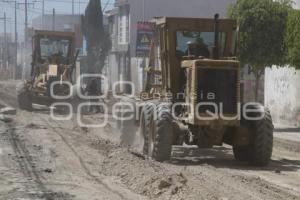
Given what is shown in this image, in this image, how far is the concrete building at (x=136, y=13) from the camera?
51.3 m

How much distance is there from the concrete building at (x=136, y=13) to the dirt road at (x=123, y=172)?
1248 inches

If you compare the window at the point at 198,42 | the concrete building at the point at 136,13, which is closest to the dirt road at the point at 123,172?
the window at the point at 198,42

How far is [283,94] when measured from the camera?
89.5 feet

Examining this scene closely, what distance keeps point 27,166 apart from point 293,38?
11.9 m

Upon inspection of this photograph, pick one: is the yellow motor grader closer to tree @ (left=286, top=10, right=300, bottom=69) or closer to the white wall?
tree @ (left=286, top=10, right=300, bottom=69)

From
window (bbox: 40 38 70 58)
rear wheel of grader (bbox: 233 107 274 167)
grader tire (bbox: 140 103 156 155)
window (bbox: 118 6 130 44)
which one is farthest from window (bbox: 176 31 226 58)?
window (bbox: 118 6 130 44)

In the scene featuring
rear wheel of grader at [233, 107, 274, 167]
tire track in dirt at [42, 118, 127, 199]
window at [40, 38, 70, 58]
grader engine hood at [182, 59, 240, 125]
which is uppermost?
window at [40, 38, 70, 58]

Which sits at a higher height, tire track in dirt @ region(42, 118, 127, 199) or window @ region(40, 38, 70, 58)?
window @ region(40, 38, 70, 58)

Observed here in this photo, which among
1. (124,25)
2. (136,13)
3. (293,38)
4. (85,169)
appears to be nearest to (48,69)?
(293,38)

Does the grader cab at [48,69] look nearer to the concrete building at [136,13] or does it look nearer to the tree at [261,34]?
the tree at [261,34]

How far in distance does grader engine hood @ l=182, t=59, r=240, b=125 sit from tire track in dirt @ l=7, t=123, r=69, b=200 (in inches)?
140

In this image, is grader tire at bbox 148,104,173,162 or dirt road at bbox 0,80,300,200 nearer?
dirt road at bbox 0,80,300,200

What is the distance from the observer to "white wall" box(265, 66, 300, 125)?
26078 millimetres

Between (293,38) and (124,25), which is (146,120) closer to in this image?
(293,38)
